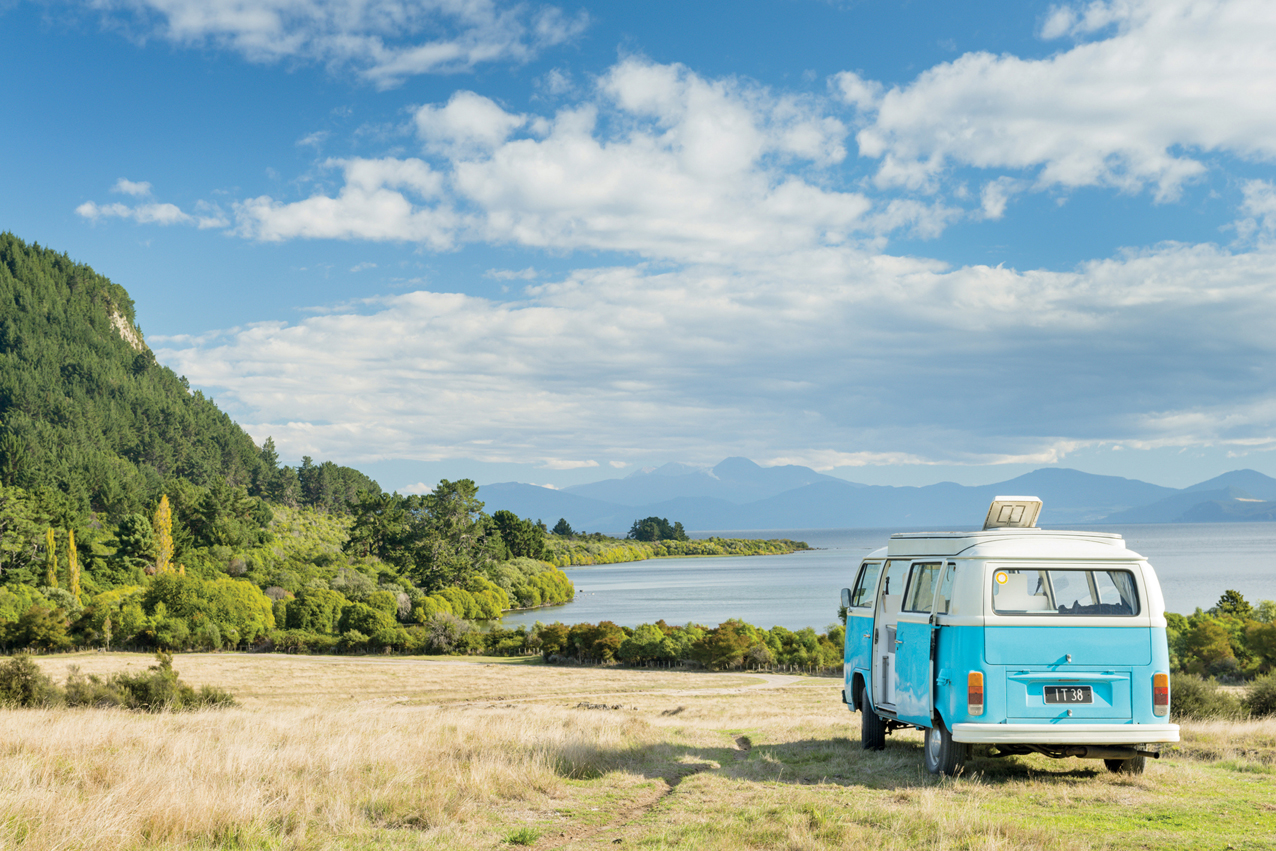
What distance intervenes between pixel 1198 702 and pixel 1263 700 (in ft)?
6.49

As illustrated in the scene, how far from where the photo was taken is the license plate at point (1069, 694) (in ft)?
28.6

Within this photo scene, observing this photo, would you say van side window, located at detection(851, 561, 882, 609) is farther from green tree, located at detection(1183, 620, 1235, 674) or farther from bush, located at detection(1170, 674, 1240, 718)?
green tree, located at detection(1183, 620, 1235, 674)

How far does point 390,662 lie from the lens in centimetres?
5450

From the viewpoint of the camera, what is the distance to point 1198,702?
16.3m

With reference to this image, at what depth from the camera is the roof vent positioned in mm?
10523

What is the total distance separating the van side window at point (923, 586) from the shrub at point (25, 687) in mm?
18328

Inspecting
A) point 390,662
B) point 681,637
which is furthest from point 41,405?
point 681,637

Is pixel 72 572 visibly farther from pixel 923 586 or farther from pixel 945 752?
pixel 945 752

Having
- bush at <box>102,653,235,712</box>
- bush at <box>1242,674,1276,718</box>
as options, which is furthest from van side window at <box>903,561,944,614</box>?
bush at <box>102,653,235,712</box>

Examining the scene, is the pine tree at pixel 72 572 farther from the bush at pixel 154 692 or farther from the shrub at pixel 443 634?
the bush at pixel 154 692

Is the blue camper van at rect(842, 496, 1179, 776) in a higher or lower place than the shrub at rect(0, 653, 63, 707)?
higher

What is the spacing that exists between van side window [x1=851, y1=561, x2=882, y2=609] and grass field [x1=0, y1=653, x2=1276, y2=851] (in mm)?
1986

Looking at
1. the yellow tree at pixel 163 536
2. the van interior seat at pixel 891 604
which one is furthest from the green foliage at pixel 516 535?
the van interior seat at pixel 891 604

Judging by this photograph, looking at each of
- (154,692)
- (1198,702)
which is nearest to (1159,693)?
(1198,702)
